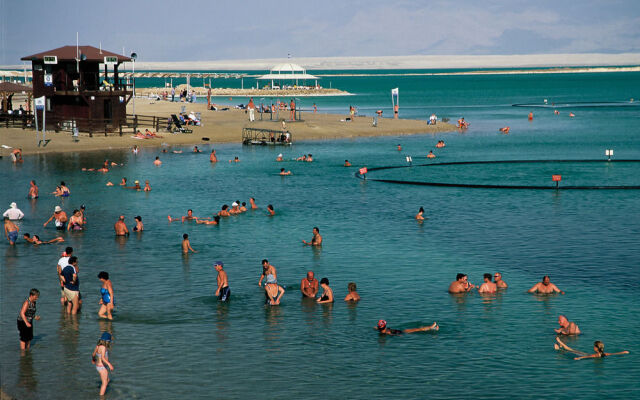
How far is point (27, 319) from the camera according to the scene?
21.0 m

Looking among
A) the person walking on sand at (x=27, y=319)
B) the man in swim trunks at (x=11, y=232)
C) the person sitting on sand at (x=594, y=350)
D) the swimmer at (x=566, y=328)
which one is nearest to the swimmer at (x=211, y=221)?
A: the man in swim trunks at (x=11, y=232)

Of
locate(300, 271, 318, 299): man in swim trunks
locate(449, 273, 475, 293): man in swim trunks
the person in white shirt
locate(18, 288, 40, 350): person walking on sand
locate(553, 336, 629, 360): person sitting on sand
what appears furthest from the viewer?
the person in white shirt

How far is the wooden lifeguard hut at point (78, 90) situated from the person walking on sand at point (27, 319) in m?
52.4

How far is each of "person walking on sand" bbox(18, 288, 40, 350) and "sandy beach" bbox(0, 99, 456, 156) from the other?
4649 centimetres

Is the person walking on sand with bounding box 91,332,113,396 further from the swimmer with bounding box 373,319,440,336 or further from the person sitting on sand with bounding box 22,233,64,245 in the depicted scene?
the person sitting on sand with bounding box 22,233,64,245

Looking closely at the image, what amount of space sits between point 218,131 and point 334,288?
57.4 metres

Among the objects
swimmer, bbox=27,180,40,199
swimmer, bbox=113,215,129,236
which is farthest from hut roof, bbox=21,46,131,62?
swimmer, bbox=113,215,129,236

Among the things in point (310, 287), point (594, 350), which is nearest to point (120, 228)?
point (310, 287)

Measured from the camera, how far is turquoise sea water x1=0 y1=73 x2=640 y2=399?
66.4 ft

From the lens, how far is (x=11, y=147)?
217ft

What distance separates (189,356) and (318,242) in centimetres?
1374

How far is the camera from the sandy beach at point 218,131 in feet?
226

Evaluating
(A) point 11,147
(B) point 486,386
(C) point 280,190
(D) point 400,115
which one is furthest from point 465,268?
(D) point 400,115

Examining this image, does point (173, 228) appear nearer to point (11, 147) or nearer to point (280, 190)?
point (280, 190)
